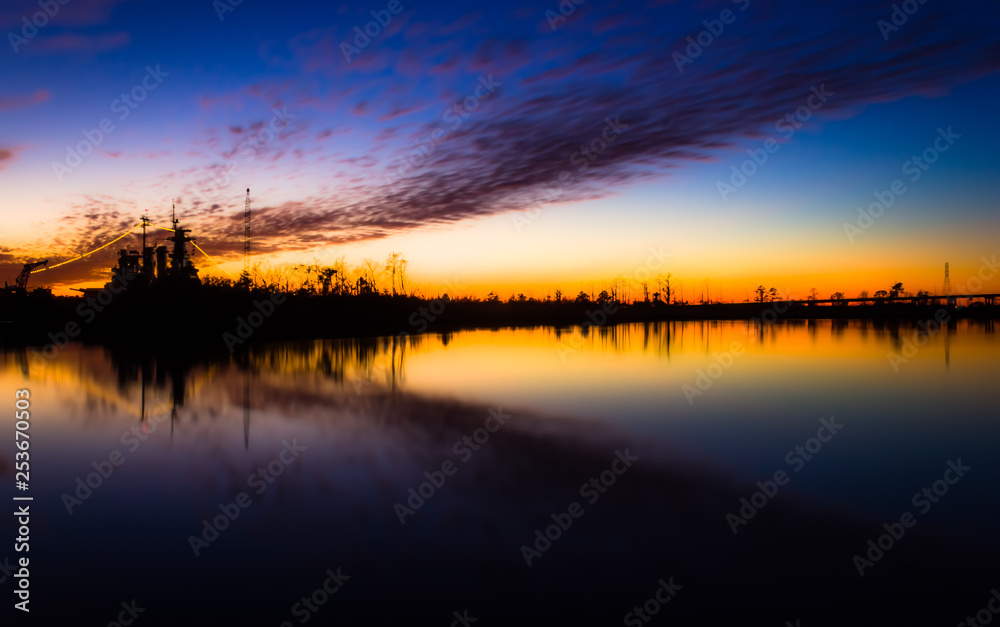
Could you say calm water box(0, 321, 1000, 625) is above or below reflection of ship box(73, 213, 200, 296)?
below

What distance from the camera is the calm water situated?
18.3 feet

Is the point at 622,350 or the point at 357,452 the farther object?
the point at 622,350

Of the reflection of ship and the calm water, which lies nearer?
the calm water

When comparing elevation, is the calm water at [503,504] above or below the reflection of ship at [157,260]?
below

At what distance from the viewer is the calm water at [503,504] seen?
5570 mm

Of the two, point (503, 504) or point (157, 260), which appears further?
point (157, 260)

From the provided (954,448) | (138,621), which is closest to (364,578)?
(138,621)

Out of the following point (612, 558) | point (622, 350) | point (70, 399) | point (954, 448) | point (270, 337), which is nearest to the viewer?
point (612, 558)

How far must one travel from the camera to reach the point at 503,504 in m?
8.20

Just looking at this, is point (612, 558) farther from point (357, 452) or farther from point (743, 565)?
point (357, 452)

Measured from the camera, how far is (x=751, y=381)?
22.0 meters

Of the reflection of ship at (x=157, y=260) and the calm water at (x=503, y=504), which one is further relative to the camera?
the reflection of ship at (x=157, y=260)

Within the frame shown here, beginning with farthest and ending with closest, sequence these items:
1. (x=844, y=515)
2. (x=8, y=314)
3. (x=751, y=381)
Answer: (x=8, y=314) < (x=751, y=381) < (x=844, y=515)

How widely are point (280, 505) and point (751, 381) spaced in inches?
758
